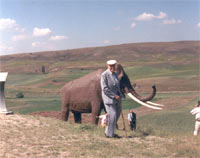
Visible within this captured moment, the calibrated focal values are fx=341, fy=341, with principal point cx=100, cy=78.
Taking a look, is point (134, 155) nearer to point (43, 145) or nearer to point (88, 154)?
point (88, 154)

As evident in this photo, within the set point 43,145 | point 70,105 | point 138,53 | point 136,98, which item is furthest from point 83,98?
point 138,53

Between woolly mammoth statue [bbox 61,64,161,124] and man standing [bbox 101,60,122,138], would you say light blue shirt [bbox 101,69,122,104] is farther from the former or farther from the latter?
woolly mammoth statue [bbox 61,64,161,124]

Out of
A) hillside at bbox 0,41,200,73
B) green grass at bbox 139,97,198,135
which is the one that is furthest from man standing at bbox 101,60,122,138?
hillside at bbox 0,41,200,73

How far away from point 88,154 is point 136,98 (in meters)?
5.70

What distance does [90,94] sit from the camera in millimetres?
14586

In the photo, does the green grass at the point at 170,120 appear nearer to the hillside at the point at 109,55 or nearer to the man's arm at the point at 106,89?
the man's arm at the point at 106,89

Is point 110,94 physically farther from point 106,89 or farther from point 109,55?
point 109,55

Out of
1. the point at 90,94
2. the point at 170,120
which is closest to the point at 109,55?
the point at 170,120

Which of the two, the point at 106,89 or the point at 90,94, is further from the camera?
the point at 90,94

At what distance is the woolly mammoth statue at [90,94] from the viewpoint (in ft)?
46.8

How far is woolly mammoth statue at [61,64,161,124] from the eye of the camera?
1425 cm

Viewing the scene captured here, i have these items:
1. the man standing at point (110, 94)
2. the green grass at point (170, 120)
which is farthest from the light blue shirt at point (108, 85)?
the green grass at point (170, 120)

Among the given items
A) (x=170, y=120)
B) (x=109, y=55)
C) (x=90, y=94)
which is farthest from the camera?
(x=109, y=55)

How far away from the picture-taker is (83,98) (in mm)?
14922
